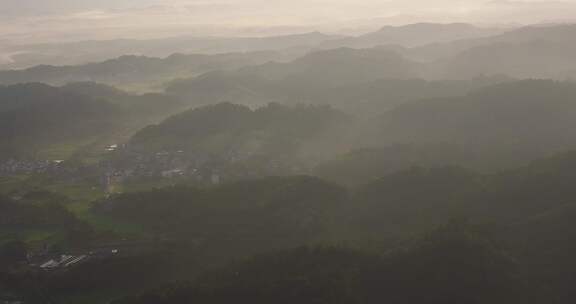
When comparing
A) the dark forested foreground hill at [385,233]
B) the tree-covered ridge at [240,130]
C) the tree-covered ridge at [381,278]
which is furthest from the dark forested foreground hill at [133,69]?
the tree-covered ridge at [381,278]

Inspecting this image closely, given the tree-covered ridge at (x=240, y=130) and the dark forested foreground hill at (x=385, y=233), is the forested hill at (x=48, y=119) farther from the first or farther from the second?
the dark forested foreground hill at (x=385, y=233)

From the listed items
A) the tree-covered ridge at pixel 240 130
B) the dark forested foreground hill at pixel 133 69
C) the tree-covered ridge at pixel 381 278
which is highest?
the dark forested foreground hill at pixel 133 69

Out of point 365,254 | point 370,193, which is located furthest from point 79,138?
point 365,254

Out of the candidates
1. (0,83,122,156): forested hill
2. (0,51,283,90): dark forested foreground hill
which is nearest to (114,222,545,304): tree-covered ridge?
(0,83,122,156): forested hill

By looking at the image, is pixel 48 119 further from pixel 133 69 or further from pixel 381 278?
pixel 381 278

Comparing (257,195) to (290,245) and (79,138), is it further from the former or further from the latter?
(79,138)

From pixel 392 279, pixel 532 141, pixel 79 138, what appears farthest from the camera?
pixel 79 138

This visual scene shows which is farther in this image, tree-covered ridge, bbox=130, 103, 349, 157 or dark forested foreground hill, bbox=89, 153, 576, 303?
tree-covered ridge, bbox=130, 103, 349, 157

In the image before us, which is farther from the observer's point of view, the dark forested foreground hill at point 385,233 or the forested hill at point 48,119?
the forested hill at point 48,119

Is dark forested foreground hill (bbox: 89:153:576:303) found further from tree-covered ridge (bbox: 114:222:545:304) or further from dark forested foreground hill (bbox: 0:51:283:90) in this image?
dark forested foreground hill (bbox: 0:51:283:90)

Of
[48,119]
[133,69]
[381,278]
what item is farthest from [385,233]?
[133,69]

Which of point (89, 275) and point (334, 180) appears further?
point (334, 180)
